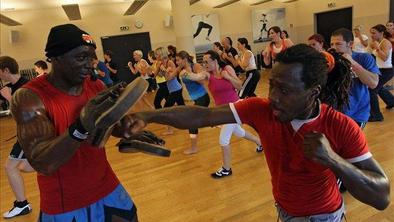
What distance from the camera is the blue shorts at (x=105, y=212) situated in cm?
138

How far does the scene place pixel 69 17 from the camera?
10.6 metres

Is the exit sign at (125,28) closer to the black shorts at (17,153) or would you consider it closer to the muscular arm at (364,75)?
the black shorts at (17,153)

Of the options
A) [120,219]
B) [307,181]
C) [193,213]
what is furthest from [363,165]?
[193,213]

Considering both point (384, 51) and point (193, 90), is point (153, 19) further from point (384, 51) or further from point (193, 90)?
point (384, 51)

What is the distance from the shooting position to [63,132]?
1267 mm

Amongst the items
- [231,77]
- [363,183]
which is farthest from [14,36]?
[363,183]

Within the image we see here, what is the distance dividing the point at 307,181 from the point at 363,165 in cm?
22

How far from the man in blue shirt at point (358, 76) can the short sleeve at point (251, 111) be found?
60.3 inches

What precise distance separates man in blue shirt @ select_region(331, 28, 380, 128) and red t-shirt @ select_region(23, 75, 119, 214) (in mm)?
2043

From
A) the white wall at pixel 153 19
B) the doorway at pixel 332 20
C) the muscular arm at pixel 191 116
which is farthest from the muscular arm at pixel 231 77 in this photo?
the doorway at pixel 332 20

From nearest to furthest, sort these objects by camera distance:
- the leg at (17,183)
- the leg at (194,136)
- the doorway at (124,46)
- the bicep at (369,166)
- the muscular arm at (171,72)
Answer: the bicep at (369,166) → the leg at (17,183) → the leg at (194,136) → the muscular arm at (171,72) → the doorway at (124,46)

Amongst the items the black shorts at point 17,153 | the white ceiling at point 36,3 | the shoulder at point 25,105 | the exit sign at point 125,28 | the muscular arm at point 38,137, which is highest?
the white ceiling at point 36,3

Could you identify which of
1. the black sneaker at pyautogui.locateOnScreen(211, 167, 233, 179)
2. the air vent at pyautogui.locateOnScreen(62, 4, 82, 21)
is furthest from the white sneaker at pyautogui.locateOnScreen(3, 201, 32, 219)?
the air vent at pyautogui.locateOnScreen(62, 4, 82, 21)

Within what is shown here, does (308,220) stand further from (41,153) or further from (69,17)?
(69,17)
